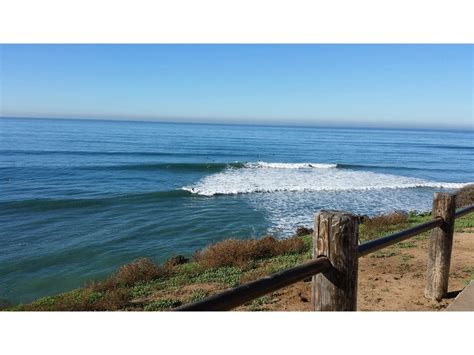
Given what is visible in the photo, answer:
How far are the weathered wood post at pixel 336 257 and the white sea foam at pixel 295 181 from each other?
18.2 metres

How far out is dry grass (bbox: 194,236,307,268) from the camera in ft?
28.3

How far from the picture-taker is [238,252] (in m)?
8.83

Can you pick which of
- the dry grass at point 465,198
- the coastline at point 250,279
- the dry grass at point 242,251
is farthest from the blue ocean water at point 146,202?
the dry grass at point 242,251

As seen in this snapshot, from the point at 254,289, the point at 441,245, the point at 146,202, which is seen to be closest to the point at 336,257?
the point at 254,289

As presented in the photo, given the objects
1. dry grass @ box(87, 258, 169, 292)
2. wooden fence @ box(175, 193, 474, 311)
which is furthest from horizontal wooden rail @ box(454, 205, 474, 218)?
dry grass @ box(87, 258, 169, 292)

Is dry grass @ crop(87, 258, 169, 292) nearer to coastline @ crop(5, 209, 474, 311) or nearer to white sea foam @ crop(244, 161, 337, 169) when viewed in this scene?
coastline @ crop(5, 209, 474, 311)

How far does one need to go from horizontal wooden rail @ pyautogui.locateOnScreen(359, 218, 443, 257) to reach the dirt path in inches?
49.6

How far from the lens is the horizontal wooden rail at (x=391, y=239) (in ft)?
8.02

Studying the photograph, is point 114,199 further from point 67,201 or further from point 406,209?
point 406,209

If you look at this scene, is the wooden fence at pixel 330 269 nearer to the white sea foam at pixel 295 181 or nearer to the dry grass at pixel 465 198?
the dry grass at pixel 465 198
